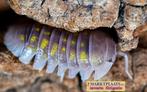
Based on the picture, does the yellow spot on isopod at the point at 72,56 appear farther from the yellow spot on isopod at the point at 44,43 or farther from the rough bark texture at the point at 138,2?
the rough bark texture at the point at 138,2

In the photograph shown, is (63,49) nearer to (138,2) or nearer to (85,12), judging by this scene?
(85,12)

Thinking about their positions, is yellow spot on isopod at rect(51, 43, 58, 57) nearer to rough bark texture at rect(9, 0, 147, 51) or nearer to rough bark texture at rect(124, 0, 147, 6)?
rough bark texture at rect(9, 0, 147, 51)

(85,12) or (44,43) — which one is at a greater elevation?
(85,12)

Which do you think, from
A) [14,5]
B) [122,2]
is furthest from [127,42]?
[14,5]

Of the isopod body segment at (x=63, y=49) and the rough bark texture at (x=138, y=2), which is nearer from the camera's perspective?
the rough bark texture at (x=138, y=2)

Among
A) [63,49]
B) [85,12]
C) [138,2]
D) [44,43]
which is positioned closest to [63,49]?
[63,49]

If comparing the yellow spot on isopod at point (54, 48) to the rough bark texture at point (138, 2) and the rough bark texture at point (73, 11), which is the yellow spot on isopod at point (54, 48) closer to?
the rough bark texture at point (73, 11)

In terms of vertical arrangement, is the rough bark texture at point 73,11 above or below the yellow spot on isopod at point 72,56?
above

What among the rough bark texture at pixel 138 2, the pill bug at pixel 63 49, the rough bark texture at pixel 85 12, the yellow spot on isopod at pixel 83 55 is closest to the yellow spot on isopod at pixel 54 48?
the pill bug at pixel 63 49

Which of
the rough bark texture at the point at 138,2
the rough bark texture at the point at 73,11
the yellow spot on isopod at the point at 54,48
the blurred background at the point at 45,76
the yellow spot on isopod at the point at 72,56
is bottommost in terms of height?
the blurred background at the point at 45,76
